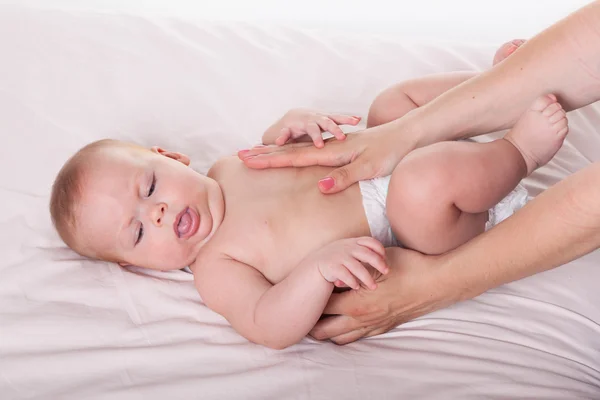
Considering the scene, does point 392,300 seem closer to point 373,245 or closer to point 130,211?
point 373,245

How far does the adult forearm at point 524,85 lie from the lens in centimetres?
126

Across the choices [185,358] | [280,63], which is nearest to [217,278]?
[185,358]

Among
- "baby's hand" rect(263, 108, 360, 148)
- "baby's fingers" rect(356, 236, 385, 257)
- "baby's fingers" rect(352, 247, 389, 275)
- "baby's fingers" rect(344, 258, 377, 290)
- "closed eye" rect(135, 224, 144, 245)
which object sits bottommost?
"closed eye" rect(135, 224, 144, 245)

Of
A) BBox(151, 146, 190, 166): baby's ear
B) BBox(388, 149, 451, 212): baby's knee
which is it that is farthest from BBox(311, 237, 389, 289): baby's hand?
BBox(151, 146, 190, 166): baby's ear

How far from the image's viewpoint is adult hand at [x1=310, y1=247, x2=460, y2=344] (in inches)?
48.6

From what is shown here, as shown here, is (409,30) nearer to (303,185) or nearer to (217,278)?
(303,185)

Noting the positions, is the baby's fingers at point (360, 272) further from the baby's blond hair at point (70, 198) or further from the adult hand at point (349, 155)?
the baby's blond hair at point (70, 198)

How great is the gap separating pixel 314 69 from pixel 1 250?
0.88m

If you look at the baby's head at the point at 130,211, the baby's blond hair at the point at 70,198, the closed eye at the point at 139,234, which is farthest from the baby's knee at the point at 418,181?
the baby's blond hair at the point at 70,198

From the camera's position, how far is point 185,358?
1.22m

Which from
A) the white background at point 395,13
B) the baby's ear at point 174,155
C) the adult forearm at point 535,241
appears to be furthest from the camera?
the white background at point 395,13

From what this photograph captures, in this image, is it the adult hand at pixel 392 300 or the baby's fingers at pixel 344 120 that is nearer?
the adult hand at pixel 392 300

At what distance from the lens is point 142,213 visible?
4.42 ft

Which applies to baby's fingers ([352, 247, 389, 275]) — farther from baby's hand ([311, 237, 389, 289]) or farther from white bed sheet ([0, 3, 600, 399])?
white bed sheet ([0, 3, 600, 399])
